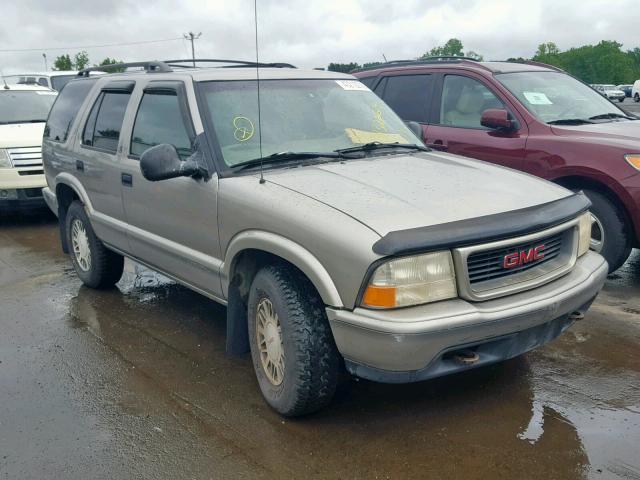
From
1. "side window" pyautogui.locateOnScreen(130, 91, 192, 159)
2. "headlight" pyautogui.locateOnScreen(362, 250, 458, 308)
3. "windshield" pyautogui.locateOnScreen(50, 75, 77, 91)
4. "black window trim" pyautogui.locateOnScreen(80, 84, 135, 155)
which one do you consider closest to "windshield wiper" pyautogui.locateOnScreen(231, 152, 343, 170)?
"side window" pyautogui.locateOnScreen(130, 91, 192, 159)

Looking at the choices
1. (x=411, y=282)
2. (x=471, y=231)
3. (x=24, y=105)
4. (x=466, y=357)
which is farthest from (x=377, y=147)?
(x=24, y=105)

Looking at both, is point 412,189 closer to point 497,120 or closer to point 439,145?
point 497,120

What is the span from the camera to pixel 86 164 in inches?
204

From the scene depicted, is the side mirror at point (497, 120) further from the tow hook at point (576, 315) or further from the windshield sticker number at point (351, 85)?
the tow hook at point (576, 315)

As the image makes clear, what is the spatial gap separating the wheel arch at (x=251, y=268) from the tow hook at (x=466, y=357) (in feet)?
1.91

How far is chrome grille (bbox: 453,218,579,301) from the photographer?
293 centimetres

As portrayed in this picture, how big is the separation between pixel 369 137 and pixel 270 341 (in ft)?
5.05

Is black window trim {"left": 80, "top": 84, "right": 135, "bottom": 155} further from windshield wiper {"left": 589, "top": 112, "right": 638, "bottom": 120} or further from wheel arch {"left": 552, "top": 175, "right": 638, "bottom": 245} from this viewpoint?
windshield wiper {"left": 589, "top": 112, "right": 638, "bottom": 120}

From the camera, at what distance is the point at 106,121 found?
199 inches

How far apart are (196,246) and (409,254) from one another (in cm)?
157

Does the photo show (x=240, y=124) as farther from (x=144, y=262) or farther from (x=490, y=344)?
(x=490, y=344)

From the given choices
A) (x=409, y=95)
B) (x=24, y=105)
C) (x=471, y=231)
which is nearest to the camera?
(x=471, y=231)

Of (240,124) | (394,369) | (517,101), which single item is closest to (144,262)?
(240,124)

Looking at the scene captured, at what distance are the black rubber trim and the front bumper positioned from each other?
0.28 m
